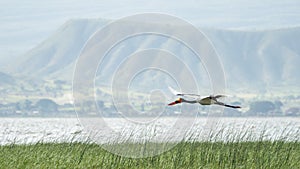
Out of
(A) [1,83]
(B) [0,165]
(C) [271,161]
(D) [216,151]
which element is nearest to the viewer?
(B) [0,165]

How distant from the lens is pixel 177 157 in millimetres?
15164

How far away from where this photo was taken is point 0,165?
13984mm

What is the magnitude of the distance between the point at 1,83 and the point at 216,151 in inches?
4722

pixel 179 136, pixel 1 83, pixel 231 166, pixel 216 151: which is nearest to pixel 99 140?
pixel 179 136

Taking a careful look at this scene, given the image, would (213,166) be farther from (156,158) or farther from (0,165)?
(0,165)

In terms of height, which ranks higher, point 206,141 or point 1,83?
point 206,141

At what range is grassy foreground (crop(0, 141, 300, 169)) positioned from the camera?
1439 centimetres

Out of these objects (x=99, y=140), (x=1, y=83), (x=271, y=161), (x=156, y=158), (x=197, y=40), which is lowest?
(x=1, y=83)

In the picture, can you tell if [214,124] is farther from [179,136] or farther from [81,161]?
[81,161]

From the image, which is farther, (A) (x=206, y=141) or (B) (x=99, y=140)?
(B) (x=99, y=140)

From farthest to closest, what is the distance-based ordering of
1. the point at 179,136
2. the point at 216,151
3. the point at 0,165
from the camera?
the point at 179,136, the point at 216,151, the point at 0,165

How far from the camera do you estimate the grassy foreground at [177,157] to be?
1439 cm

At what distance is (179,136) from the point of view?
17484mm

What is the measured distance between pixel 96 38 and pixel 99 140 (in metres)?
3.68
